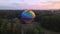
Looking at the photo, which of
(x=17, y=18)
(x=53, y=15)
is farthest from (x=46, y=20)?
(x=17, y=18)

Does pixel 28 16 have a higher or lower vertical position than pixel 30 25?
higher

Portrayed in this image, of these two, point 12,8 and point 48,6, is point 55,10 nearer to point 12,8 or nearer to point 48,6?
point 48,6

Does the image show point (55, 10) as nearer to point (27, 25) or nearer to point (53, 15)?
point (53, 15)

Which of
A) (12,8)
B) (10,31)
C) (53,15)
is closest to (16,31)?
(10,31)

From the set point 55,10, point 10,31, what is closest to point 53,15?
point 55,10

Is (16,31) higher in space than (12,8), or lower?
lower

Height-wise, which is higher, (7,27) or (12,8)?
(12,8)
